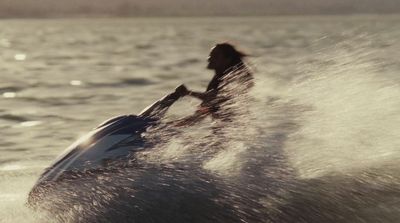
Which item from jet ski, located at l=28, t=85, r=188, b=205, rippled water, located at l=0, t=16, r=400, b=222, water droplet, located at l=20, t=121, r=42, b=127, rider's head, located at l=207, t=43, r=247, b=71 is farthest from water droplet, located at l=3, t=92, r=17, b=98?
jet ski, located at l=28, t=85, r=188, b=205

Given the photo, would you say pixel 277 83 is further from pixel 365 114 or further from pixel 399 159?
pixel 399 159

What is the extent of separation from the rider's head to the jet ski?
88 centimetres

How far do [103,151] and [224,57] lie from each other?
1.48 metres

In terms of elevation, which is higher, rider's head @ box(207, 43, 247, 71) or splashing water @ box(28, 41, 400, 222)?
rider's head @ box(207, 43, 247, 71)

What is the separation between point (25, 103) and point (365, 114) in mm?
8245

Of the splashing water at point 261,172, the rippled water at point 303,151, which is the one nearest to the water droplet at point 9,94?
the rippled water at point 303,151

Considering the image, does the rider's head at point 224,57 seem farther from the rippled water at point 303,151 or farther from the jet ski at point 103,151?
the jet ski at point 103,151

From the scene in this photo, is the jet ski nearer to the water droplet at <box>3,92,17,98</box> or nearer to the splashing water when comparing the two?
the splashing water

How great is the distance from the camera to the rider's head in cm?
720

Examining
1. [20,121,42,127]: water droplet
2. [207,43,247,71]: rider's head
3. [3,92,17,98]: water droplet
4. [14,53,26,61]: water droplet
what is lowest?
[14,53,26,61]: water droplet

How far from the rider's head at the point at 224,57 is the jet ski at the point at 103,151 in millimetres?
885

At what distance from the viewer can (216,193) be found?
5914 millimetres

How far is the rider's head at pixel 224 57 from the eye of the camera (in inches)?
284

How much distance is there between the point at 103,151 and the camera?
20.7ft
